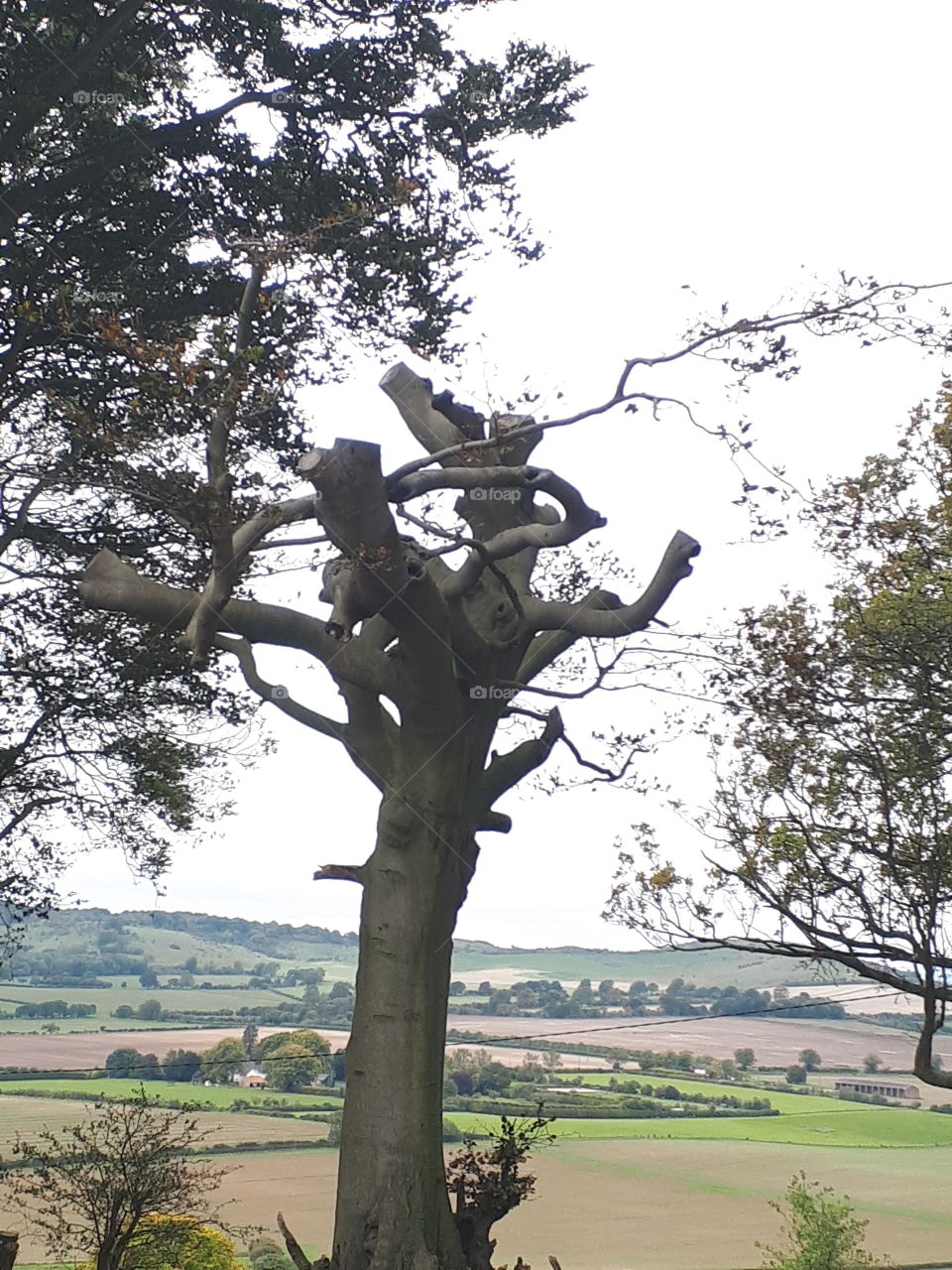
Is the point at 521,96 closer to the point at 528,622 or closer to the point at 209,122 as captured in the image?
the point at 209,122

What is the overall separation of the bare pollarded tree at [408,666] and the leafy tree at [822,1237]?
191 inches

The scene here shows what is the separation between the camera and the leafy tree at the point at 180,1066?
1248 centimetres

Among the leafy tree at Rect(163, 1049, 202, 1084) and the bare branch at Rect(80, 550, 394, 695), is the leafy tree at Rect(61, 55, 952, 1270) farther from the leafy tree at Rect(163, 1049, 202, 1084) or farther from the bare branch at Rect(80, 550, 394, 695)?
the leafy tree at Rect(163, 1049, 202, 1084)

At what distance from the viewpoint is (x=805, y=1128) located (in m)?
18.5

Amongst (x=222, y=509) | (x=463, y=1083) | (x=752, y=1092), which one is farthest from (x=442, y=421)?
(x=752, y=1092)

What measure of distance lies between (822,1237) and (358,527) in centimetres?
822

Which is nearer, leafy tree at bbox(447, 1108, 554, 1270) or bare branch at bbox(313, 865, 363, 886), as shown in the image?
leafy tree at bbox(447, 1108, 554, 1270)

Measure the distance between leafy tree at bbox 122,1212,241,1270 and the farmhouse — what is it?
45.9 ft

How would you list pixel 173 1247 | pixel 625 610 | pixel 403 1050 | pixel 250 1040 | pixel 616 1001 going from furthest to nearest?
pixel 616 1001 < pixel 250 1040 < pixel 173 1247 < pixel 625 610 < pixel 403 1050

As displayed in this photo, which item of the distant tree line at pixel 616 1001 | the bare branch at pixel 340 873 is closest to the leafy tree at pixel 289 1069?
the distant tree line at pixel 616 1001

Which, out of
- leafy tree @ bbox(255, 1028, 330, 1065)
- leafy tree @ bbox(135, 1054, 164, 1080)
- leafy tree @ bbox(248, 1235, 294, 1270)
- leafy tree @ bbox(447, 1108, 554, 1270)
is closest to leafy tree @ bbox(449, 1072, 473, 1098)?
leafy tree @ bbox(255, 1028, 330, 1065)

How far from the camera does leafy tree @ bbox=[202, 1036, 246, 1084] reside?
470 inches

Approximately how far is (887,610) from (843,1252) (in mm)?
5993

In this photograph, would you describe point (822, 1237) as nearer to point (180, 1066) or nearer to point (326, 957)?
point (180, 1066)
